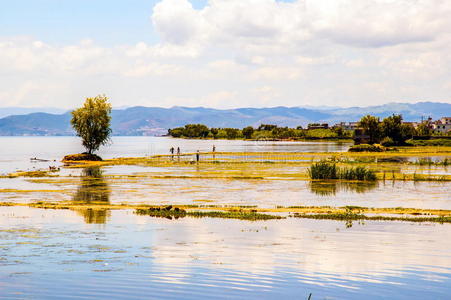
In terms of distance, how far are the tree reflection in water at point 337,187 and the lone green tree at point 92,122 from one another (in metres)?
56.3

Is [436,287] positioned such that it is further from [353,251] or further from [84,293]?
[84,293]

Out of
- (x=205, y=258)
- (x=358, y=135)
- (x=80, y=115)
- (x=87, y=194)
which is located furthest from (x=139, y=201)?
(x=358, y=135)

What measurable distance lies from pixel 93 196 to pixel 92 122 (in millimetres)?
60051

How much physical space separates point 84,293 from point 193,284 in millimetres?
3924

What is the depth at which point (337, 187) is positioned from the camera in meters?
59.2

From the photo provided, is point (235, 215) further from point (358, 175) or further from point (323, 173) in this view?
point (358, 175)

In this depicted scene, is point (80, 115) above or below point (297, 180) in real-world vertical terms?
above

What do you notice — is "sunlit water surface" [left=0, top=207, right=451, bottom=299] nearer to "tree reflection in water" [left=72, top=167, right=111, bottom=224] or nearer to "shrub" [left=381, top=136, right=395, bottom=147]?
"tree reflection in water" [left=72, top=167, right=111, bottom=224]

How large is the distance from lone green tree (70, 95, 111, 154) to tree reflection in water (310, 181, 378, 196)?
185 ft

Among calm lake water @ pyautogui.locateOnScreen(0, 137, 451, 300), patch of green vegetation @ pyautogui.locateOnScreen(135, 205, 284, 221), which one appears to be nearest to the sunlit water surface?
calm lake water @ pyautogui.locateOnScreen(0, 137, 451, 300)

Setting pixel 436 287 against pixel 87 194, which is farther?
pixel 87 194

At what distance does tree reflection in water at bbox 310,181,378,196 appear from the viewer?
2176 inches

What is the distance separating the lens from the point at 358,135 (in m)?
184

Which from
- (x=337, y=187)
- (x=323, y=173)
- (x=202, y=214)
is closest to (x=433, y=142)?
(x=323, y=173)
